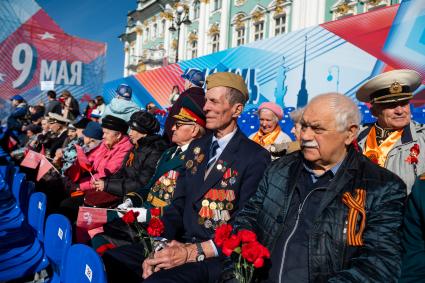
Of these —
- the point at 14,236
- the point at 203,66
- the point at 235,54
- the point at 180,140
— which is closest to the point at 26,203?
the point at 14,236

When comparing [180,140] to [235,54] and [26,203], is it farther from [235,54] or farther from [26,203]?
[235,54]

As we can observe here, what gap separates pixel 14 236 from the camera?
3.14 m

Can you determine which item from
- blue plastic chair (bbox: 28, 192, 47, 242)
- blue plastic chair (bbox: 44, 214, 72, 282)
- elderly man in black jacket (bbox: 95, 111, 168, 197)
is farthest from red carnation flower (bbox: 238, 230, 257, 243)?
elderly man in black jacket (bbox: 95, 111, 168, 197)

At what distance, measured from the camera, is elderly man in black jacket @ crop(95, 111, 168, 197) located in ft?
12.3

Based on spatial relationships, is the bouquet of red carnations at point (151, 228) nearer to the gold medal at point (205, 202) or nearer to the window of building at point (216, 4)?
the gold medal at point (205, 202)

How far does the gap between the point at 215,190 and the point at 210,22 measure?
28.2 meters

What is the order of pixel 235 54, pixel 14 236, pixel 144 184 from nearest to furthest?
pixel 14 236 < pixel 144 184 < pixel 235 54

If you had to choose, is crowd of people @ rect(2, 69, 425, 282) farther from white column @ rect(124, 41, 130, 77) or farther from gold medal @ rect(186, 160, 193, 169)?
white column @ rect(124, 41, 130, 77)

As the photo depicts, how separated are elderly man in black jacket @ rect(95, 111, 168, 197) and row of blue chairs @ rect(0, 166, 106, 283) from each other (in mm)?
838

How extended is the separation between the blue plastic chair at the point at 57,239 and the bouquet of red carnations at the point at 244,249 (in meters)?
0.98

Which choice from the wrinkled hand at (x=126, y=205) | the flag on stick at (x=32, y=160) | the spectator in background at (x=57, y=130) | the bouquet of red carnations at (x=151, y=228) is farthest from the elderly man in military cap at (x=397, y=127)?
the spectator in background at (x=57, y=130)

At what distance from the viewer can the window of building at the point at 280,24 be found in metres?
21.8

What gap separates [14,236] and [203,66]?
9.28 meters

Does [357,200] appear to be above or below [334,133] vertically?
below
